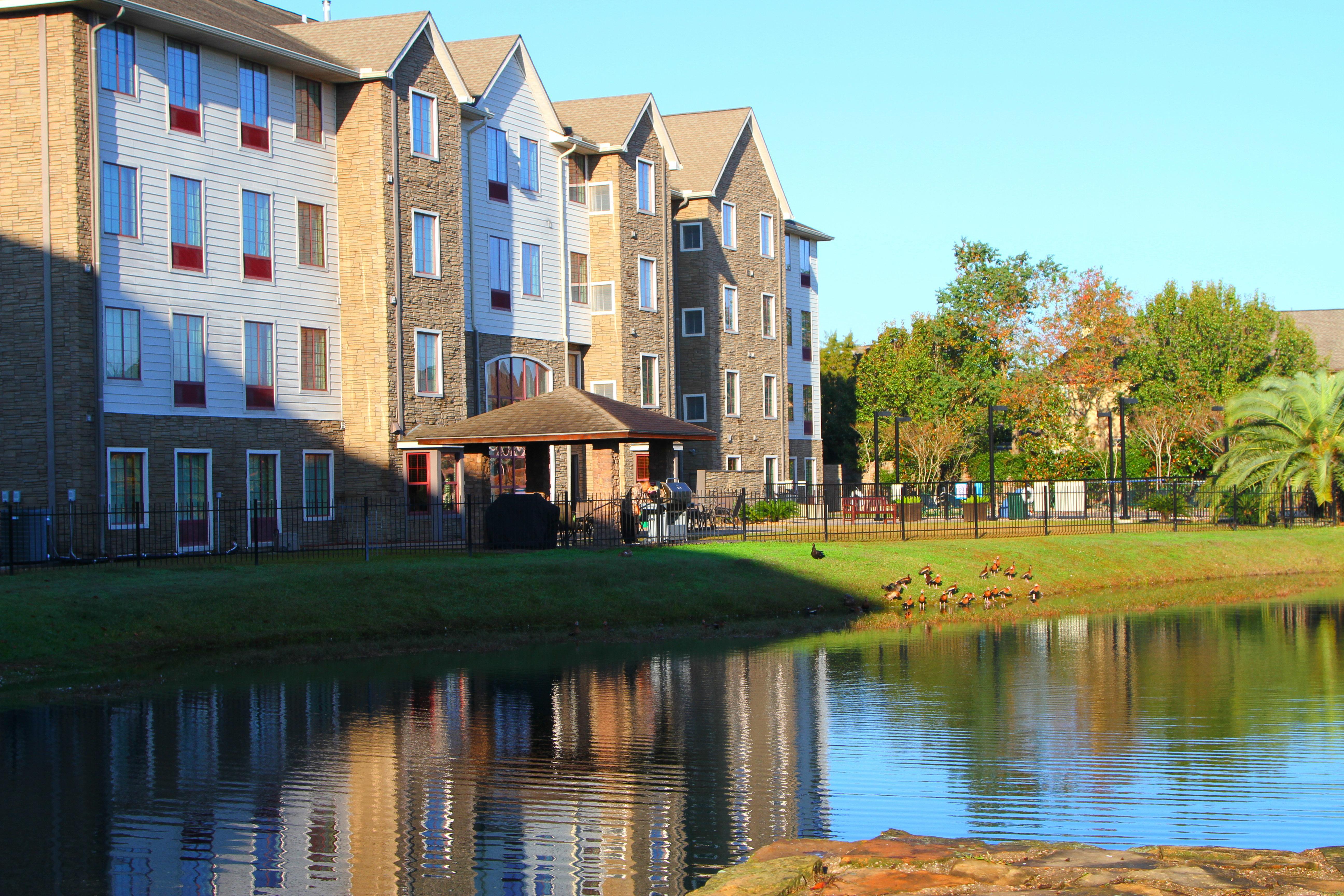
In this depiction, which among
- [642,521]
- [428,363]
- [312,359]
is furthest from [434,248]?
[642,521]

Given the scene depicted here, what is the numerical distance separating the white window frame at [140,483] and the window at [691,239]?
26412mm

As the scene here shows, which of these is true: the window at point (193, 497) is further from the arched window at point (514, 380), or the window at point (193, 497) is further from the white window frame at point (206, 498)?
the arched window at point (514, 380)

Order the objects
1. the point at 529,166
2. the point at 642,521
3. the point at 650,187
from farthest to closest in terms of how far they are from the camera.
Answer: the point at 650,187 < the point at 529,166 < the point at 642,521

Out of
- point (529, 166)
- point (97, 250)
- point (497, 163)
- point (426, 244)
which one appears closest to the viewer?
point (97, 250)

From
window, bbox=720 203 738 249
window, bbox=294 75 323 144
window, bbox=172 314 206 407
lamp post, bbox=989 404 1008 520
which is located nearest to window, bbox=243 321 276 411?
window, bbox=172 314 206 407

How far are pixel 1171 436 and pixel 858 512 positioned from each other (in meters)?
26.1

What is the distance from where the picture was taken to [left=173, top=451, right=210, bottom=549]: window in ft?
104

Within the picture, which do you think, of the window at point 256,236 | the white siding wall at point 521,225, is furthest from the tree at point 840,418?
the window at point 256,236

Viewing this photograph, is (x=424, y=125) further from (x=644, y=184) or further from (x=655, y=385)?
(x=655, y=385)

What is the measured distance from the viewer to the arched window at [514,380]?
4078 cm

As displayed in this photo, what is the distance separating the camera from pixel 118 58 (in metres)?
30.5

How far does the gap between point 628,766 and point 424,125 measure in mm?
29600

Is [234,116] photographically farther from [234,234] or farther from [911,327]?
[911,327]

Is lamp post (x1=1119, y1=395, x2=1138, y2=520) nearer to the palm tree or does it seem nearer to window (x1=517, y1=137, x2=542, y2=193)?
the palm tree
